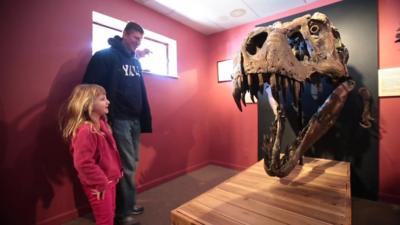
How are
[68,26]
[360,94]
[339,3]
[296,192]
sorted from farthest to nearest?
[339,3], [360,94], [68,26], [296,192]

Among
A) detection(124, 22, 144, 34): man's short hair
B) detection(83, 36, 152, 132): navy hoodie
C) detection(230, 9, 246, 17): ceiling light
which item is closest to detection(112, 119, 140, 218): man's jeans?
detection(83, 36, 152, 132): navy hoodie

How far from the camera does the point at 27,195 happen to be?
5.63 feet

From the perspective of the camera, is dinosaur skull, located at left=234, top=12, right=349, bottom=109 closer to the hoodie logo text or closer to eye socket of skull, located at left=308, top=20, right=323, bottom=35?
eye socket of skull, located at left=308, top=20, right=323, bottom=35

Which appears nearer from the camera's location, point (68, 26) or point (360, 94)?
point (68, 26)

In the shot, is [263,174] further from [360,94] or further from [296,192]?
[360,94]

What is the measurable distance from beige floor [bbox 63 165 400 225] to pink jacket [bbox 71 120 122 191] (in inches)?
30.2

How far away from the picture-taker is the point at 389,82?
84.4 inches

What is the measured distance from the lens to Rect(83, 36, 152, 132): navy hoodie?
1.85m

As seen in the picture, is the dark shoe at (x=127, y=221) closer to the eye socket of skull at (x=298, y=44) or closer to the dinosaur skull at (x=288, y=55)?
the dinosaur skull at (x=288, y=55)

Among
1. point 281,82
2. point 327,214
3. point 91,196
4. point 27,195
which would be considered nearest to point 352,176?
point 327,214

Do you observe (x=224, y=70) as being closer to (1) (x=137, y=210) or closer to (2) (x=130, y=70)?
(2) (x=130, y=70)

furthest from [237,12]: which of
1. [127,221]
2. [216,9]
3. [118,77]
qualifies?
[127,221]

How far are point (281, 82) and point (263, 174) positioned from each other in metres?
0.89

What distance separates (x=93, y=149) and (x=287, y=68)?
1.33 metres
